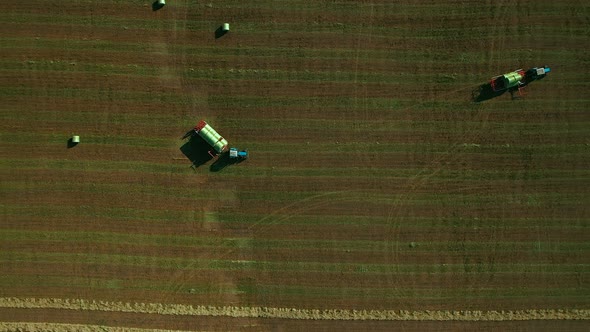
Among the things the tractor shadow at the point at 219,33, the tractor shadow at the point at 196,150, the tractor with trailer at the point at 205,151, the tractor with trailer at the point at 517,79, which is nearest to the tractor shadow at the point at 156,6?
the tractor shadow at the point at 219,33

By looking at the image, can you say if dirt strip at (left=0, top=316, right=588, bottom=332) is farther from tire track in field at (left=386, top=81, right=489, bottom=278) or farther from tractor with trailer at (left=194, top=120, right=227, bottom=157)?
tractor with trailer at (left=194, top=120, right=227, bottom=157)

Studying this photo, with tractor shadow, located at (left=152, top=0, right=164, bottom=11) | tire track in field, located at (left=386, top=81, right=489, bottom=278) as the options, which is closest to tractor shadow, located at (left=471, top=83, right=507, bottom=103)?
tire track in field, located at (left=386, top=81, right=489, bottom=278)

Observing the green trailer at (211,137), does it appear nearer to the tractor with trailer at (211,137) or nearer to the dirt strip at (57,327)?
the tractor with trailer at (211,137)

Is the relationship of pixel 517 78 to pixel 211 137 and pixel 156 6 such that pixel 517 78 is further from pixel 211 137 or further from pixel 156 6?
pixel 156 6

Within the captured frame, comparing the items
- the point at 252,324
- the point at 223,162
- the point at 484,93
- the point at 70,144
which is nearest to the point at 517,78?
the point at 484,93

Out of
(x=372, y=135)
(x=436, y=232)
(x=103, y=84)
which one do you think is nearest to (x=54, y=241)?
(x=103, y=84)
